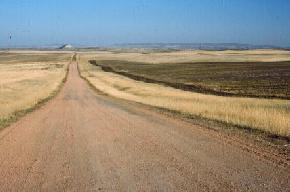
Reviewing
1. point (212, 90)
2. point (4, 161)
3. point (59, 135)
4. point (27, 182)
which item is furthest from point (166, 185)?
point (212, 90)

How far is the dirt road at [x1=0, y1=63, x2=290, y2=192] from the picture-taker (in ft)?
29.0

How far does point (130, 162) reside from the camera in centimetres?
1095

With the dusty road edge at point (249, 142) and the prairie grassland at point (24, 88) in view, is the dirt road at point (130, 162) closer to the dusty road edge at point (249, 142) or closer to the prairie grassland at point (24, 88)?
the dusty road edge at point (249, 142)

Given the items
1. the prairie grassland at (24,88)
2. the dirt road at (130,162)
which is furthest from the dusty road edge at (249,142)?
the prairie grassland at (24,88)

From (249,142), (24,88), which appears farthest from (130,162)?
(24,88)

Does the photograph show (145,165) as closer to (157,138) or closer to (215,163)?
(215,163)

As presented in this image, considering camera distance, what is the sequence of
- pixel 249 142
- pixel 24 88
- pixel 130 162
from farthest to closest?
pixel 24 88 → pixel 249 142 → pixel 130 162

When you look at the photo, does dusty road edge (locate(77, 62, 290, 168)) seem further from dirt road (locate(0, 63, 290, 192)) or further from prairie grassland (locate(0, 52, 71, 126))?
prairie grassland (locate(0, 52, 71, 126))

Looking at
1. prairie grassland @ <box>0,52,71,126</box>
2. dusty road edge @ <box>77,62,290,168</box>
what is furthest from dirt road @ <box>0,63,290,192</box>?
prairie grassland @ <box>0,52,71,126</box>

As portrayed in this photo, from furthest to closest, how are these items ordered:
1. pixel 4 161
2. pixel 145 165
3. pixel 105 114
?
pixel 105 114
pixel 4 161
pixel 145 165

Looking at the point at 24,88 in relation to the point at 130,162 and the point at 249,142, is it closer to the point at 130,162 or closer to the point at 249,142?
the point at 249,142

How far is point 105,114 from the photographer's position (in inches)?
925

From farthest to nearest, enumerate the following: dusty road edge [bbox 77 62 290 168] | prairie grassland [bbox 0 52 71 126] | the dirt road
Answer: prairie grassland [bbox 0 52 71 126] → dusty road edge [bbox 77 62 290 168] → the dirt road

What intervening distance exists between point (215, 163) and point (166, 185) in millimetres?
2194
